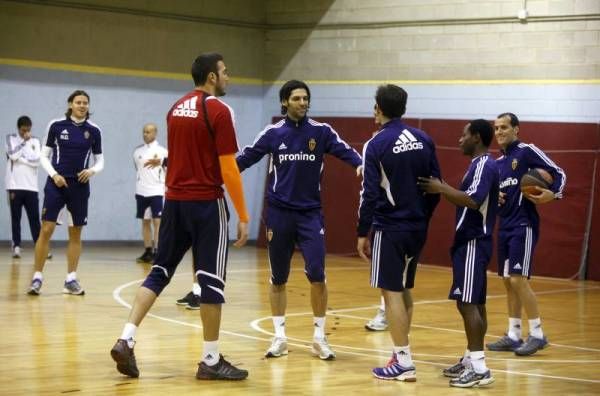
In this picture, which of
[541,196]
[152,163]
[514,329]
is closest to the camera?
[541,196]

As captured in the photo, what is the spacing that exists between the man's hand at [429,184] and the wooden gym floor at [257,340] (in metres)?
1.39

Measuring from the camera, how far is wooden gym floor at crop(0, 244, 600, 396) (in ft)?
25.3

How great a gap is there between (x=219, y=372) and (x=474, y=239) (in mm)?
2066

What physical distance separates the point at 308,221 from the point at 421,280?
7.37 metres

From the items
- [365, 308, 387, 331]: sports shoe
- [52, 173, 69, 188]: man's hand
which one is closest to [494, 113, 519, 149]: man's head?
[365, 308, 387, 331]: sports shoe

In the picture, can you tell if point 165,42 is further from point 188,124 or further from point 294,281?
point 188,124

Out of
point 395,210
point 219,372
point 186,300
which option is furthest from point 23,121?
point 395,210

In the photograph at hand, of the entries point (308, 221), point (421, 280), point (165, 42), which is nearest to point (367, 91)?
point (165, 42)

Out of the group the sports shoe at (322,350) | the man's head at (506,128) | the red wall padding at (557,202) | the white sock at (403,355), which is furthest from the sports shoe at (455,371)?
the red wall padding at (557,202)

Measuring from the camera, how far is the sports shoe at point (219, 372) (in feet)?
25.6

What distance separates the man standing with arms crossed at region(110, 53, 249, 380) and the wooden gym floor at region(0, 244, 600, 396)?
299mm

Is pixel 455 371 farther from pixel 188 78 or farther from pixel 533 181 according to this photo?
pixel 188 78

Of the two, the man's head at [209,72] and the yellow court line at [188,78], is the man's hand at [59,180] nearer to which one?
the man's head at [209,72]

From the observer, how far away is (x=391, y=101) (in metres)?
7.95
